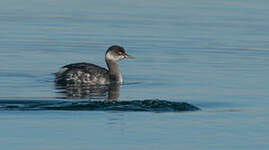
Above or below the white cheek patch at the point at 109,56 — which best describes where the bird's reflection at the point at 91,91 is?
below

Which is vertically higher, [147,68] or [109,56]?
[109,56]

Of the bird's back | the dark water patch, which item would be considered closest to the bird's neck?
the bird's back

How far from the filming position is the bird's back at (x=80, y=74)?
70.7 feet

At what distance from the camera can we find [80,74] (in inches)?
856

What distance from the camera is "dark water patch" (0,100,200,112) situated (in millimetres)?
16344

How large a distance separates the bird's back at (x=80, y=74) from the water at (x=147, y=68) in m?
0.37

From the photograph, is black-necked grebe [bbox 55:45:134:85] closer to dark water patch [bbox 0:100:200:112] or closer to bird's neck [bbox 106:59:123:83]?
bird's neck [bbox 106:59:123:83]

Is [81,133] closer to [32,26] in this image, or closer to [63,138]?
[63,138]

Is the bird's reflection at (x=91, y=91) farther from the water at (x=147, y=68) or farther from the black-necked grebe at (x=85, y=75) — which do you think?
the black-necked grebe at (x=85, y=75)

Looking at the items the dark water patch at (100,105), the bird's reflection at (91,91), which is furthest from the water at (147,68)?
the dark water patch at (100,105)

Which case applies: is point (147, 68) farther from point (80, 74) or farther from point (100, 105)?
point (100, 105)

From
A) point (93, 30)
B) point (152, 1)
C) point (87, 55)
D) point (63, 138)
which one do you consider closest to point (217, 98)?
point (63, 138)

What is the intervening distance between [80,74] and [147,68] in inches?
105

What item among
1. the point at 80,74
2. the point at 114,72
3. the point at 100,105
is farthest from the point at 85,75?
the point at 100,105
